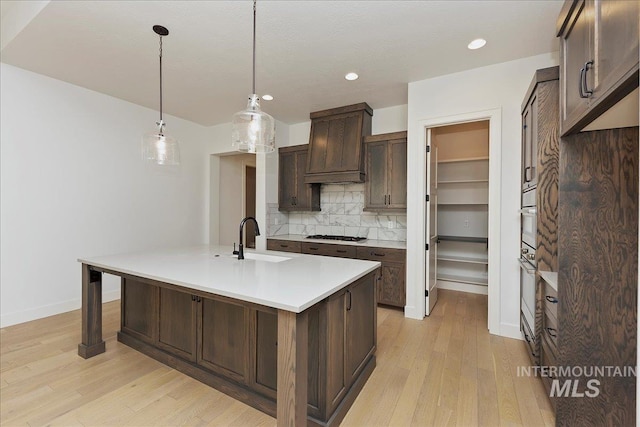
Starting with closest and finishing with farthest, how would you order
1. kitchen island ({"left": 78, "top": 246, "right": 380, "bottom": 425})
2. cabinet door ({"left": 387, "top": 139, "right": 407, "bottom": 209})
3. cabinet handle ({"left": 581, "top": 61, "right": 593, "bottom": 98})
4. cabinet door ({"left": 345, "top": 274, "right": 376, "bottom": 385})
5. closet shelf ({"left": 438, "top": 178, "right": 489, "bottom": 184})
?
cabinet handle ({"left": 581, "top": 61, "right": 593, "bottom": 98})
kitchen island ({"left": 78, "top": 246, "right": 380, "bottom": 425})
cabinet door ({"left": 345, "top": 274, "right": 376, "bottom": 385})
cabinet door ({"left": 387, "top": 139, "right": 407, "bottom": 209})
closet shelf ({"left": 438, "top": 178, "right": 489, "bottom": 184})

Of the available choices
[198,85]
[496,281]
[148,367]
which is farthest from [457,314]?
[198,85]

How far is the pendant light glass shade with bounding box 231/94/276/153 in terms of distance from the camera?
2045 mm

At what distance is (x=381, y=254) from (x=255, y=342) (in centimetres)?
215

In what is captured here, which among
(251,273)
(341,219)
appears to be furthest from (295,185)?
(251,273)

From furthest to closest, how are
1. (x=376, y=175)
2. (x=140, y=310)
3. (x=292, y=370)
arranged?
A: (x=376, y=175) → (x=140, y=310) → (x=292, y=370)

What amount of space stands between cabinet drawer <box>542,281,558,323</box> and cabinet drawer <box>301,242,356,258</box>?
6.80 feet

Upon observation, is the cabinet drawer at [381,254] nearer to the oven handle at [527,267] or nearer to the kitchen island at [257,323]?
the oven handle at [527,267]

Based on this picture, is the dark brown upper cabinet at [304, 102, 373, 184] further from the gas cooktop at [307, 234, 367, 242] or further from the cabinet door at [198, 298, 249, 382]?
the cabinet door at [198, 298, 249, 382]

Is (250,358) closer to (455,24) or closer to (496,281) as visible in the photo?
(496,281)

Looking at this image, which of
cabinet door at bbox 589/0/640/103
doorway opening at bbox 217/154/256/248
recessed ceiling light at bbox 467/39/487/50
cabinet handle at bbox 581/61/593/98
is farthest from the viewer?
doorway opening at bbox 217/154/256/248

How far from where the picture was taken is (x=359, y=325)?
2002mm

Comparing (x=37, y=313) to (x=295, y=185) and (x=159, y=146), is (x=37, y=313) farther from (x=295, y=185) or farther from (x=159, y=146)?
(x=295, y=185)

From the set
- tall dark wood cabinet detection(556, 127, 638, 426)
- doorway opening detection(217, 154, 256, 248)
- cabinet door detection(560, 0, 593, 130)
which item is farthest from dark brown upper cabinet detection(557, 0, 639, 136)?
doorway opening detection(217, 154, 256, 248)

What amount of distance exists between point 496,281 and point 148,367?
3240 millimetres
